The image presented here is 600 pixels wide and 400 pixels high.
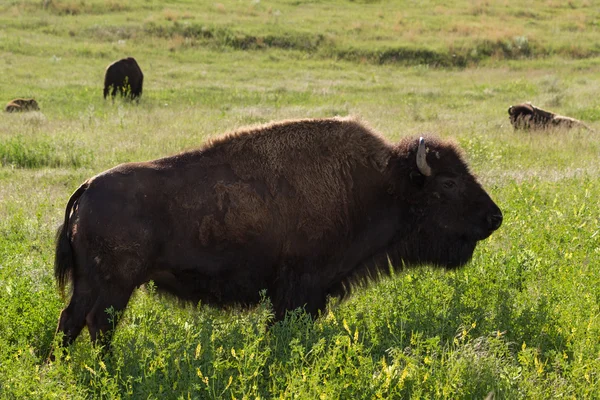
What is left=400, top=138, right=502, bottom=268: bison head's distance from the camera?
6.03 meters

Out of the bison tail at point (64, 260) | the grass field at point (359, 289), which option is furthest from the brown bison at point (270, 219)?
the grass field at point (359, 289)

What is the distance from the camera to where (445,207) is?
240 inches

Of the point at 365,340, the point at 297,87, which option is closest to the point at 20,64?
the point at 297,87

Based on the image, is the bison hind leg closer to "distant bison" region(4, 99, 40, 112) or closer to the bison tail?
the bison tail

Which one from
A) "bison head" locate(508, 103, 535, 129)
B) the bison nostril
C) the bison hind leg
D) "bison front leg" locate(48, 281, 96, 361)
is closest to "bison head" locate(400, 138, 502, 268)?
the bison nostril

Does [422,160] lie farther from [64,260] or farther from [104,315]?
[64,260]

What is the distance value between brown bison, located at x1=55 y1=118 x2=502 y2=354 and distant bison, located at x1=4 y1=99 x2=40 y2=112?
13949mm

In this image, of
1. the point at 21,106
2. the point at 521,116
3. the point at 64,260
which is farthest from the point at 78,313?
the point at 21,106

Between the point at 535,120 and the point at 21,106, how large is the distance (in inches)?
491

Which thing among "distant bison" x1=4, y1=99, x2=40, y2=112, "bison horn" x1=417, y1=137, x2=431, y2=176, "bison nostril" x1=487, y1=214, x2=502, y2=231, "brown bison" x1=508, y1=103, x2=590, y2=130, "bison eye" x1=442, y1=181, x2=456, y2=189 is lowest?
"distant bison" x1=4, y1=99, x2=40, y2=112

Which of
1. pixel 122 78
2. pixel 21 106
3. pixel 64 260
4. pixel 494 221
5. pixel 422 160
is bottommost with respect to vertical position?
pixel 21 106

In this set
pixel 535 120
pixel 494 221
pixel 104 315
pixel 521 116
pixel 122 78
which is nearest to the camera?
pixel 104 315

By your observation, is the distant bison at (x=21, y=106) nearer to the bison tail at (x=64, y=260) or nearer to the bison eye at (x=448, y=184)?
the bison tail at (x=64, y=260)

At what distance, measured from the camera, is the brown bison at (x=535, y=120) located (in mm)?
15586
